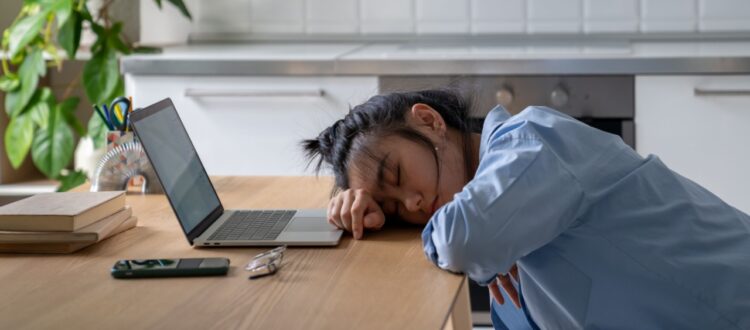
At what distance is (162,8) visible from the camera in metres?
4.00

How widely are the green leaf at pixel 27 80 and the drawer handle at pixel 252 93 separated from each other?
66 centimetres

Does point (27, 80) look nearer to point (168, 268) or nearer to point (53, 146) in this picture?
point (53, 146)

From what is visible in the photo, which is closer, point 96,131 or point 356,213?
point 356,213

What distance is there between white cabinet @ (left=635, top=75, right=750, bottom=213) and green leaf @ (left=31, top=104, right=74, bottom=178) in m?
1.87

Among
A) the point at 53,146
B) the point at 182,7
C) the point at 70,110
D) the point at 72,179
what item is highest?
the point at 182,7

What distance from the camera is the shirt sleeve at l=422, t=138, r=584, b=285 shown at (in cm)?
156

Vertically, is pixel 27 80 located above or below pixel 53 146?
above

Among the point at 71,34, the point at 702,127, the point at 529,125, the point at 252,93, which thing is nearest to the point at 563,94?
the point at 702,127

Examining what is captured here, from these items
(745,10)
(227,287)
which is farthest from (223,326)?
(745,10)

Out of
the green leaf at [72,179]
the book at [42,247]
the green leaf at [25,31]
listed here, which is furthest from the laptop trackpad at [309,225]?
the green leaf at [72,179]

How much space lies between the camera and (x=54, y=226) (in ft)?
5.91

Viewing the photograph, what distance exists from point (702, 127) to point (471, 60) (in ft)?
2.22

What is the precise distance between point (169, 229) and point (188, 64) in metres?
1.60

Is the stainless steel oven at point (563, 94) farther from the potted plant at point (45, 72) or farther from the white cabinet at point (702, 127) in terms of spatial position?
the potted plant at point (45, 72)
